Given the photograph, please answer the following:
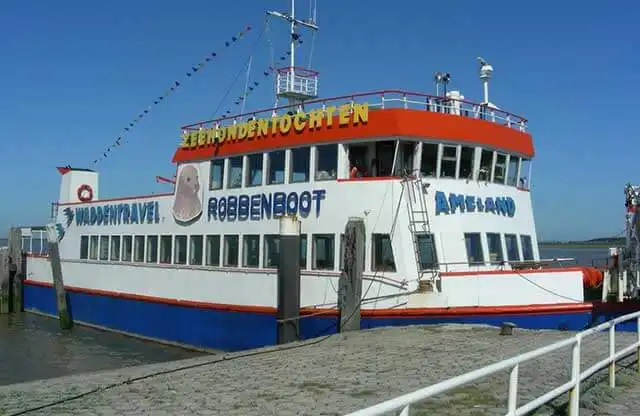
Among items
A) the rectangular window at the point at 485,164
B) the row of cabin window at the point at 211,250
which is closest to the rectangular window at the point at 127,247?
the row of cabin window at the point at 211,250

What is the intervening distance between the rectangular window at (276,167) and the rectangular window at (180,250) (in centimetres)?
355

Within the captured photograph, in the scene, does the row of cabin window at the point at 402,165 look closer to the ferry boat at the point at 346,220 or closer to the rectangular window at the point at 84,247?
the ferry boat at the point at 346,220

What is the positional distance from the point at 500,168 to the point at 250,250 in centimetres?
621

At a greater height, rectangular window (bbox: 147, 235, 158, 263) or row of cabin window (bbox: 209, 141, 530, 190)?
row of cabin window (bbox: 209, 141, 530, 190)

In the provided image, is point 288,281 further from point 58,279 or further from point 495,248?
point 58,279

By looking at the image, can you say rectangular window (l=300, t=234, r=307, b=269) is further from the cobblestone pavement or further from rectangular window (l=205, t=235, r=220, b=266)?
the cobblestone pavement

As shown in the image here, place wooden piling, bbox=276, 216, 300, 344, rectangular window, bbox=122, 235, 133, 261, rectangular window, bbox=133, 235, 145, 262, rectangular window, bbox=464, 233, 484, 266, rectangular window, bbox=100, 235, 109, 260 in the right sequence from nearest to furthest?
wooden piling, bbox=276, 216, 300, 344 < rectangular window, bbox=464, 233, 484, 266 < rectangular window, bbox=133, 235, 145, 262 < rectangular window, bbox=122, 235, 133, 261 < rectangular window, bbox=100, 235, 109, 260

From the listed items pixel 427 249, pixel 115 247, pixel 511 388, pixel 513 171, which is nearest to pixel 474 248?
pixel 427 249

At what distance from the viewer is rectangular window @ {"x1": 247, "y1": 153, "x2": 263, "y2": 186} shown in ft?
52.0

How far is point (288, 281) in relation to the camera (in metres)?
13.4

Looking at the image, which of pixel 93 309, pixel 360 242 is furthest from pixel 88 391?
pixel 93 309

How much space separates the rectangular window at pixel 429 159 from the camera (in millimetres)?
13953

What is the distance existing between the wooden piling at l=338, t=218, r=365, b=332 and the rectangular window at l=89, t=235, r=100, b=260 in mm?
11563

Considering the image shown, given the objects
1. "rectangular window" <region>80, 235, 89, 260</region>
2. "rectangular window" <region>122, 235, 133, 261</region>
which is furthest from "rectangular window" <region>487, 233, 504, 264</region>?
"rectangular window" <region>80, 235, 89, 260</region>
